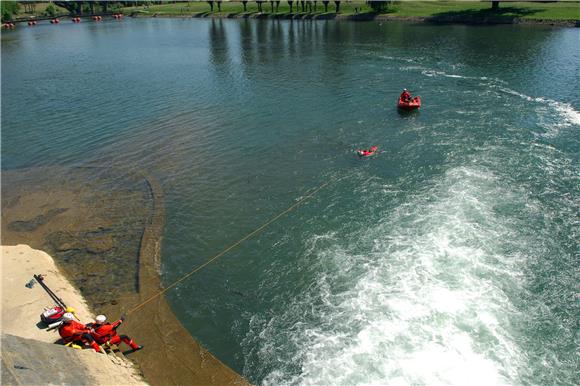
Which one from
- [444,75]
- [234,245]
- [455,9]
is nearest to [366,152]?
[234,245]

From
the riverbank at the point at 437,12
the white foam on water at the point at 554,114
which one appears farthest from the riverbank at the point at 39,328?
the riverbank at the point at 437,12

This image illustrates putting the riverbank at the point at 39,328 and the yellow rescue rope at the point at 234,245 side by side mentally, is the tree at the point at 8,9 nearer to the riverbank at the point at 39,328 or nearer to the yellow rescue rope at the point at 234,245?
the riverbank at the point at 39,328

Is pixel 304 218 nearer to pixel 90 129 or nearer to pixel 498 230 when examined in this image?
pixel 498 230

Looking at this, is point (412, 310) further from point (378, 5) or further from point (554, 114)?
point (378, 5)

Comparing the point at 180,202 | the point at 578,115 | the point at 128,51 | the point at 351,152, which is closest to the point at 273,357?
the point at 180,202

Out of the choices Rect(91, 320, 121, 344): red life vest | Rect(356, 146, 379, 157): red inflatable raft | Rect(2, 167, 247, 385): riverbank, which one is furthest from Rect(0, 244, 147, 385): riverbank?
Rect(356, 146, 379, 157): red inflatable raft

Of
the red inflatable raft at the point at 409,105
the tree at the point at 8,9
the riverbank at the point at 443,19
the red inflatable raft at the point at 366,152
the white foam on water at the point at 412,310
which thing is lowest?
the white foam on water at the point at 412,310
